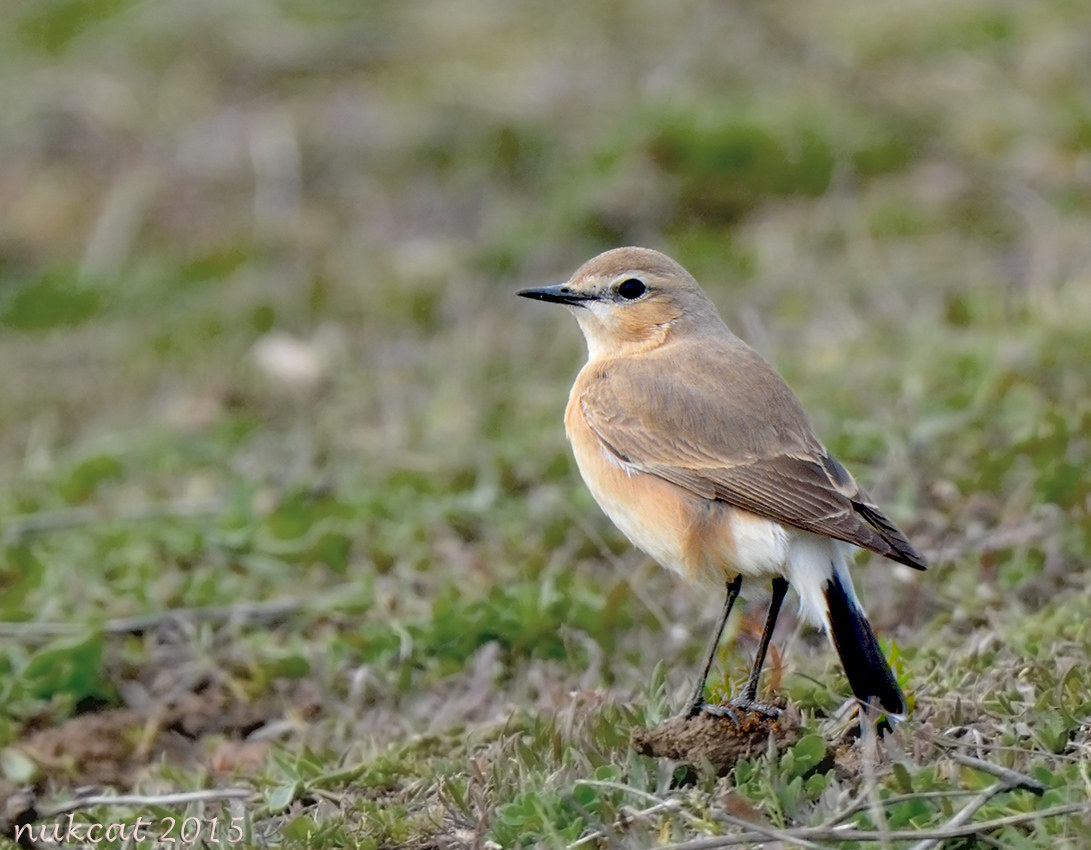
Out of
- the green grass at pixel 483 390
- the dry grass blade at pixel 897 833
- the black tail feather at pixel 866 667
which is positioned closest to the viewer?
the dry grass blade at pixel 897 833

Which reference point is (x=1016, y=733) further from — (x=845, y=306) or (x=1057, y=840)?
(x=845, y=306)

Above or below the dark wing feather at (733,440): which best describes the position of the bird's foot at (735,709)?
below

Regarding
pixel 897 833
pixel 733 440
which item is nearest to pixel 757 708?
pixel 897 833

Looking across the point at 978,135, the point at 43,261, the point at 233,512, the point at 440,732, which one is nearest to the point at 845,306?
the point at 978,135

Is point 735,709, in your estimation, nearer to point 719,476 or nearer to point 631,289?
point 719,476

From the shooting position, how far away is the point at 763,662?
4.66m

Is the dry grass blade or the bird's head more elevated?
the bird's head

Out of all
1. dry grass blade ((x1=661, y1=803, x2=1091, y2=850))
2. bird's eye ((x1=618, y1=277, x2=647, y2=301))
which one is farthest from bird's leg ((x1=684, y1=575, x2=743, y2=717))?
bird's eye ((x1=618, y1=277, x2=647, y2=301))

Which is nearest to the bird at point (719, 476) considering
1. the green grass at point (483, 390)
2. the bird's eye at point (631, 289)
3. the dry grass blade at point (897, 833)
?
the bird's eye at point (631, 289)

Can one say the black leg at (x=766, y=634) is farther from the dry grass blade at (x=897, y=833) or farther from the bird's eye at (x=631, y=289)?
the bird's eye at (x=631, y=289)

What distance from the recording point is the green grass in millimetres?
4613

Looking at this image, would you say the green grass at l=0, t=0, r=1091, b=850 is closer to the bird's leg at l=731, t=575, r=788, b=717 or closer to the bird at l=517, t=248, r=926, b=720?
the bird's leg at l=731, t=575, r=788, b=717

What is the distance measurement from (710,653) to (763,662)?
0.17m

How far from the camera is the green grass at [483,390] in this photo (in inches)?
182
